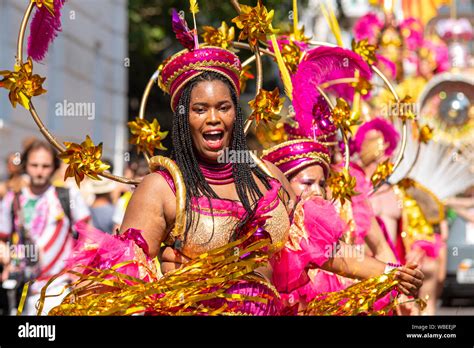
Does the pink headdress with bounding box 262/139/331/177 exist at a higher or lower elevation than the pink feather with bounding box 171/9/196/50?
lower

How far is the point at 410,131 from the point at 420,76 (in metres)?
7.73

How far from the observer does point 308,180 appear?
5.86 metres

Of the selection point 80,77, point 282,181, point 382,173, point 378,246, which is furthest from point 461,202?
point 282,181

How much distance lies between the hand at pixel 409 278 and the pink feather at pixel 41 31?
69.6 inches

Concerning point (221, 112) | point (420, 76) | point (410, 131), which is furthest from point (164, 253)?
point (420, 76)

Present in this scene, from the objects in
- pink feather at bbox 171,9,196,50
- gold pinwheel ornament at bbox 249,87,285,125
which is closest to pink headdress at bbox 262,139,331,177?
gold pinwheel ornament at bbox 249,87,285,125

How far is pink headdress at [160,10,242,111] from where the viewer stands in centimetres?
464

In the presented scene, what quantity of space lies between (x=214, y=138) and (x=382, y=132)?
13.2ft

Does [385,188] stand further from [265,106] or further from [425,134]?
[265,106]

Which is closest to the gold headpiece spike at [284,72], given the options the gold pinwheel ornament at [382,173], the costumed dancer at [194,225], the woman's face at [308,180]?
the woman's face at [308,180]

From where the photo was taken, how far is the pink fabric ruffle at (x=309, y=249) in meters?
5.03

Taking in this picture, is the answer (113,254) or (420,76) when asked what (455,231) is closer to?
(420,76)

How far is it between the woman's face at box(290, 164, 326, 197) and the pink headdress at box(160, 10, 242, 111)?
118 centimetres

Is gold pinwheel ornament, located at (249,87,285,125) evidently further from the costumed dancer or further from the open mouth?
the open mouth
